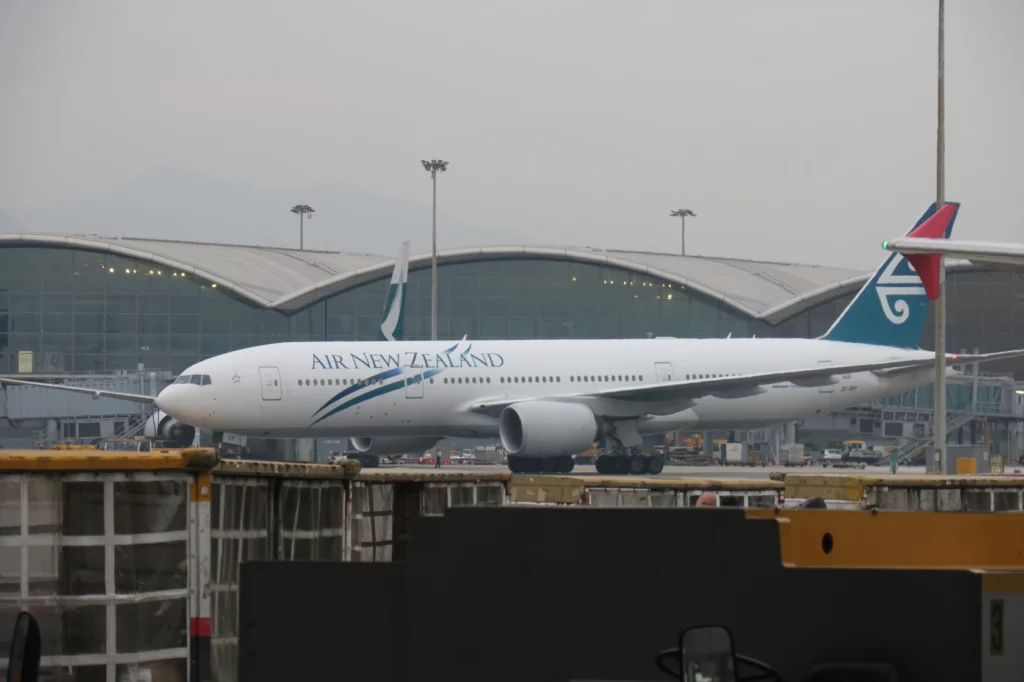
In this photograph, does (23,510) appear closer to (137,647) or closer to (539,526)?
(137,647)

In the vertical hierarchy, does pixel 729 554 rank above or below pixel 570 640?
above

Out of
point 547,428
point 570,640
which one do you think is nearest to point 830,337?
point 547,428

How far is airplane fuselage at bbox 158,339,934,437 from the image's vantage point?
33.8 metres

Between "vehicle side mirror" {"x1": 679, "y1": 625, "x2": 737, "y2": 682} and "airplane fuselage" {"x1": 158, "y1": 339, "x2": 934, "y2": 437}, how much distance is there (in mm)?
29965

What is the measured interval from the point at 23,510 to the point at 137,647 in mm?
890

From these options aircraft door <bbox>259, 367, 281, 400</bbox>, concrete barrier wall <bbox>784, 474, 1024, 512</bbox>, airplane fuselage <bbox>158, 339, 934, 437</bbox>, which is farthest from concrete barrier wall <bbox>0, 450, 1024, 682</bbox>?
airplane fuselage <bbox>158, 339, 934, 437</bbox>

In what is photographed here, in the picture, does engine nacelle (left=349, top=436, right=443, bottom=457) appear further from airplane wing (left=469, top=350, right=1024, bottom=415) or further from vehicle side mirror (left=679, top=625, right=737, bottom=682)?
vehicle side mirror (left=679, top=625, right=737, bottom=682)

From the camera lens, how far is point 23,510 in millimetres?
6918

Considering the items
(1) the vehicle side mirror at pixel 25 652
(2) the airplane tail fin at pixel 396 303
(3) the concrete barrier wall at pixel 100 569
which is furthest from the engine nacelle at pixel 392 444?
(1) the vehicle side mirror at pixel 25 652

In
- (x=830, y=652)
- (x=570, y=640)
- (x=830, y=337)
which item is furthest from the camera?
(x=830, y=337)

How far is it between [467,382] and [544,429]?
289 centimetres

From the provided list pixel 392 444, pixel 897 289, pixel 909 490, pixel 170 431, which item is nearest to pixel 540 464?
pixel 392 444

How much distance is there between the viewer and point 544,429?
35.3 meters

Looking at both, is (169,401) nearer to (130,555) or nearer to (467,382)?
(467,382)
